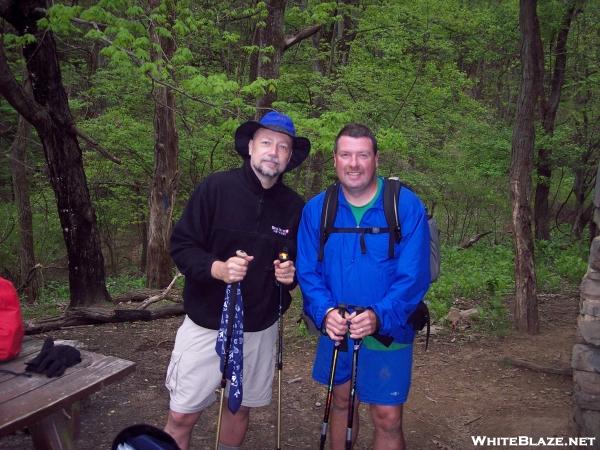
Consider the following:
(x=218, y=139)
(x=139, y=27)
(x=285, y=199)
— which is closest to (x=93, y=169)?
(x=218, y=139)

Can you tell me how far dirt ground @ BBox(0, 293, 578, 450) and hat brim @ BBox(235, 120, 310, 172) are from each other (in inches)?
103

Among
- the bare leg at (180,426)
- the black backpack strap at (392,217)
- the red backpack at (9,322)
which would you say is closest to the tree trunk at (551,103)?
the black backpack strap at (392,217)

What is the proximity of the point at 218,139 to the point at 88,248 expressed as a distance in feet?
17.1

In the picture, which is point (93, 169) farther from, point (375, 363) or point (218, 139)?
point (375, 363)

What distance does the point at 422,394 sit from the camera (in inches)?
219

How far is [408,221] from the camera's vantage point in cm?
313

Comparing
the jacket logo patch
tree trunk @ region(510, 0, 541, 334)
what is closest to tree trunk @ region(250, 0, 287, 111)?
tree trunk @ region(510, 0, 541, 334)

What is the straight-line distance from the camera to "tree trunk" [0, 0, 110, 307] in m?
7.01

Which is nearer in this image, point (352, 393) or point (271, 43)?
point (352, 393)

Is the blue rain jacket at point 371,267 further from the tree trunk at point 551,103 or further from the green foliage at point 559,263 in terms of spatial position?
the tree trunk at point 551,103

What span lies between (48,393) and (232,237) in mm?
1459

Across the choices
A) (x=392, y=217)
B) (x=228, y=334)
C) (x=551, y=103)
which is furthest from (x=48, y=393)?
(x=551, y=103)

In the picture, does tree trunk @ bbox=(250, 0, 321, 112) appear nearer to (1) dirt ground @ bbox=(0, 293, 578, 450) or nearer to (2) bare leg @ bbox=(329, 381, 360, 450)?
(1) dirt ground @ bbox=(0, 293, 578, 450)

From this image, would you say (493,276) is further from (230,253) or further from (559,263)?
(230,253)
